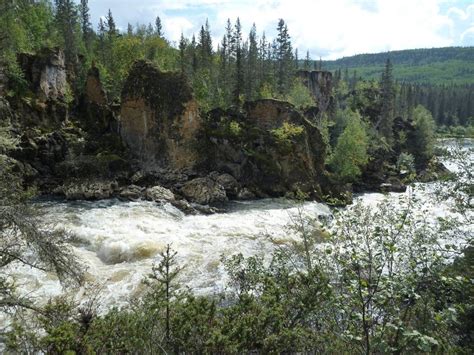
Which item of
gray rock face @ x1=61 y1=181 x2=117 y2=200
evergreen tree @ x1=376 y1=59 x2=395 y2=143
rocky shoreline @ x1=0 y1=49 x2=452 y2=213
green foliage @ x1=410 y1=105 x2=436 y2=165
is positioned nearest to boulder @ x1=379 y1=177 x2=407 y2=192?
rocky shoreline @ x1=0 y1=49 x2=452 y2=213

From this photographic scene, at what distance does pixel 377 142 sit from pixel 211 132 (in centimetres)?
3202

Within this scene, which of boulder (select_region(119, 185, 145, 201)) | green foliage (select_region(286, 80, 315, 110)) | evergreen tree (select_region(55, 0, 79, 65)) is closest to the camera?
boulder (select_region(119, 185, 145, 201))

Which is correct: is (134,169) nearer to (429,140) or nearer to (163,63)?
(163,63)

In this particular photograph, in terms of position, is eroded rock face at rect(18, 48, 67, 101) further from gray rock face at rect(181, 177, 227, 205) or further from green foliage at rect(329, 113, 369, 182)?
green foliage at rect(329, 113, 369, 182)

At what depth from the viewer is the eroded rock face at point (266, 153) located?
4056cm

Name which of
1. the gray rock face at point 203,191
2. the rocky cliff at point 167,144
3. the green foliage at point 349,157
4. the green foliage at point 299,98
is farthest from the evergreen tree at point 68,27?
the green foliage at point 349,157

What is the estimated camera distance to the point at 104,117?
4716cm

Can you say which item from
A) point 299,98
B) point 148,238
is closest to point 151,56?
point 299,98

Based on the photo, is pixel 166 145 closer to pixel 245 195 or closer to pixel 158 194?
pixel 158 194

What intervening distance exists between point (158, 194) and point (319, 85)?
58.6 metres

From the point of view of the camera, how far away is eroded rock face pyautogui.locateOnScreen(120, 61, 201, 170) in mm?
41031

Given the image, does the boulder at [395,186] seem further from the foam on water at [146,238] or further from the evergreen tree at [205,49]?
the evergreen tree at [205,49]

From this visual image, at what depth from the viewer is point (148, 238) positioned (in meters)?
23.5

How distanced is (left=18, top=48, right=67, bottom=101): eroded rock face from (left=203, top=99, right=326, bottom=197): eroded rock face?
61.3ft
